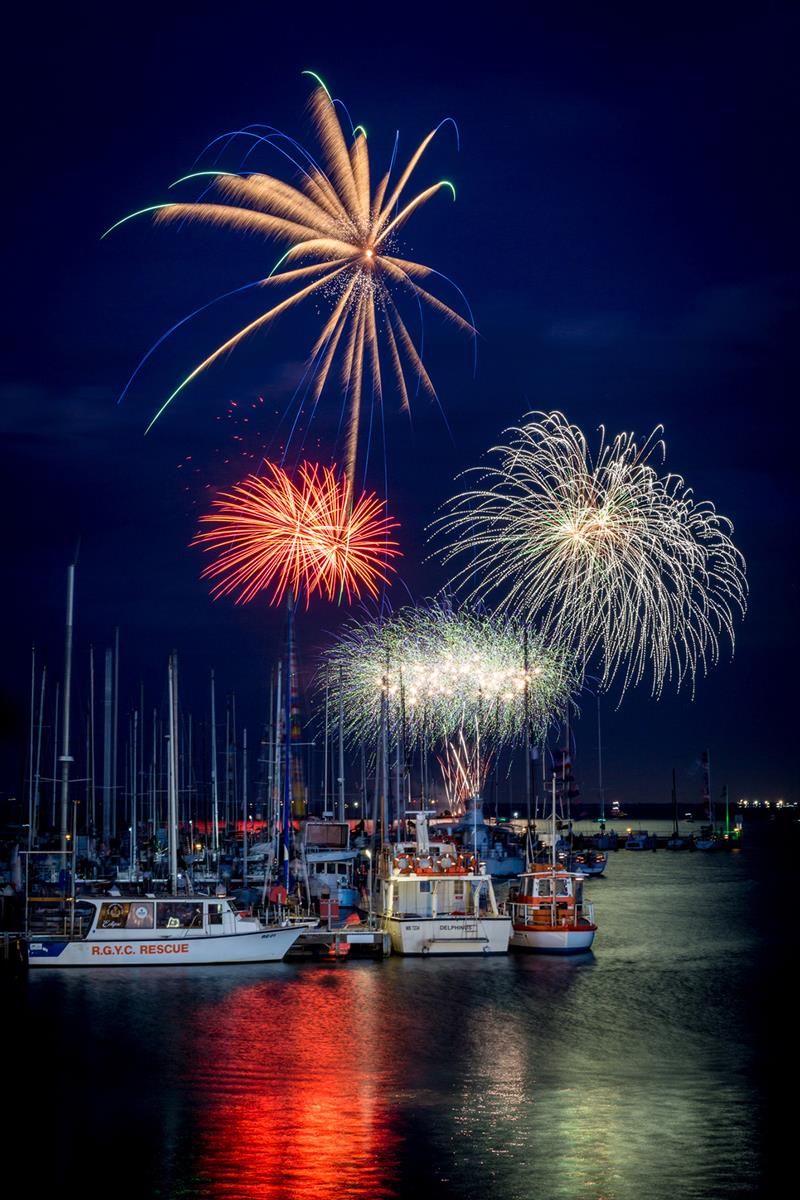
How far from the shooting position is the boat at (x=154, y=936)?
49219mm

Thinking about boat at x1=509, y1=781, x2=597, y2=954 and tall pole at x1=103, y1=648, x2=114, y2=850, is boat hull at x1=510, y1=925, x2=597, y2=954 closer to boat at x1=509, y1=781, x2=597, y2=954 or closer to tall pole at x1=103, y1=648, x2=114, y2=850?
boat at x1=509, y1=781, x2=597, y2=954

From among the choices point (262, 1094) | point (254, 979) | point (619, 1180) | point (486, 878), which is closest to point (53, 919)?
point (254, 979)

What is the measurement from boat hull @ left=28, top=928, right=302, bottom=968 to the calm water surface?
642 mm

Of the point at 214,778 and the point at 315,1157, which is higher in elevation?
the point at 214,778

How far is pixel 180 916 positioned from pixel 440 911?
36.4 feet

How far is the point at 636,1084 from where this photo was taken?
34.3 meters

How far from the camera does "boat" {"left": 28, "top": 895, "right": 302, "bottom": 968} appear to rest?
4922cm

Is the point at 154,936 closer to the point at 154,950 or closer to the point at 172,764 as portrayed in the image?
the point at 154,950

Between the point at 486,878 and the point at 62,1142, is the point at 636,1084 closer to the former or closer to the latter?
the point at 62,1142

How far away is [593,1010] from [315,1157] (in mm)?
21962

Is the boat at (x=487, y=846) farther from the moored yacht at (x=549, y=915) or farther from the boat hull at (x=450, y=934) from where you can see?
the boat hull at (x=450, y=934)

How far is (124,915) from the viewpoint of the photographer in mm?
50250

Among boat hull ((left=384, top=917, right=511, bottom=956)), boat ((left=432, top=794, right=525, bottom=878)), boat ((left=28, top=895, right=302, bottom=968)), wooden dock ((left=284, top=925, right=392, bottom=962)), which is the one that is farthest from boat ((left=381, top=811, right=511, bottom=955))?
boat ((left=432, top=794, right=525, bottom=878))

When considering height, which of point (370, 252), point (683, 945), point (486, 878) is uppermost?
point (370, 252)
